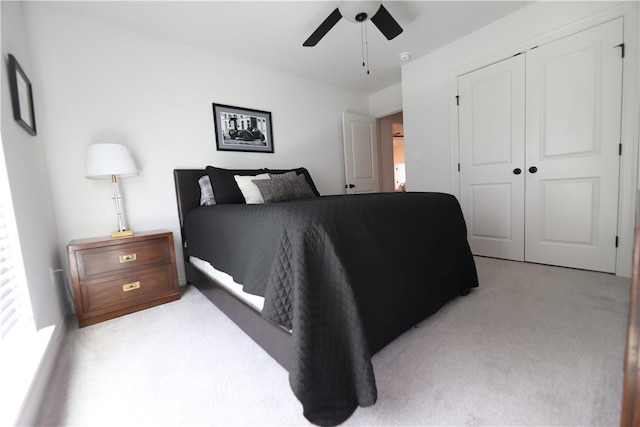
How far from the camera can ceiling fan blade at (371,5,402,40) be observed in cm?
185

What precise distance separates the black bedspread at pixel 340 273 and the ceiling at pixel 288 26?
167cm

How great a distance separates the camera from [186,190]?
241 centimetres

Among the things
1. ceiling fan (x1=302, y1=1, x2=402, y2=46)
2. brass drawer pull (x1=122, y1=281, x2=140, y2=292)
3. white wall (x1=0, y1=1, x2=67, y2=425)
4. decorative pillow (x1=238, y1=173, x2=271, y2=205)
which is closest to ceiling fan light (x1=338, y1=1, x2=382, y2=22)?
ceiling fan (x1=302, y1=1, x2=402, y2=46)

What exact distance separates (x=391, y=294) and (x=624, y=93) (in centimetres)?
241

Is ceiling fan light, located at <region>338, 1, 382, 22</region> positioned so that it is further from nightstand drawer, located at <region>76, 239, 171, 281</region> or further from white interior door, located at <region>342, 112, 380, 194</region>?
nightstand drawer, located at <region>76, 239, 171, 281</region>

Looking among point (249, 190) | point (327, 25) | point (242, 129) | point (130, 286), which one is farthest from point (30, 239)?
point (327, 25)

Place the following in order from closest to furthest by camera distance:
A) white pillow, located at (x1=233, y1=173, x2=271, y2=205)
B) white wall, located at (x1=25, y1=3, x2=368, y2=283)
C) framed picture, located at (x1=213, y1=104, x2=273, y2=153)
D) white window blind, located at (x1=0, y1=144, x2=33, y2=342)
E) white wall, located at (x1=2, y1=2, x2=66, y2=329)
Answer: white window blind, located at (x1=0, y1=144, x2=33, y2=342) < white wall, located at (x1=2, y1=2, x2=66, y2=329) < white wall, located at (x1=25, y1=3, x2=368, y2=283) < white pillow, located at (x1=233, y1=173, x2=271, y2=205) < framed picture, located at (x1=213, y1=104, x2=273, y2=153)

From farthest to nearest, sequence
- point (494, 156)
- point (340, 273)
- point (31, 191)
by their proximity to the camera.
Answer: point (494, 156) < point (31, 191) < point (340, 273)

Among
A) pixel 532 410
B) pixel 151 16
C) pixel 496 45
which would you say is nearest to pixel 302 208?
pixel 532 410

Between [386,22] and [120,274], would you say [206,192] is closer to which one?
[120,274]

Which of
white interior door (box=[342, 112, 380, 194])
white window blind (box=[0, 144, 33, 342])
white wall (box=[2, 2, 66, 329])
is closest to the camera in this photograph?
white window blind (box=[0, 144, 33, 342])

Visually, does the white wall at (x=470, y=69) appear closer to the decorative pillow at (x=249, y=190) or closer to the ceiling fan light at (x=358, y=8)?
the ceiling fan light at (x=358, y=8)

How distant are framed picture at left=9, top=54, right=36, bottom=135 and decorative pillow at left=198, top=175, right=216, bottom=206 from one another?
1.09 meters

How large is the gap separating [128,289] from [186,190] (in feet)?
3.14
